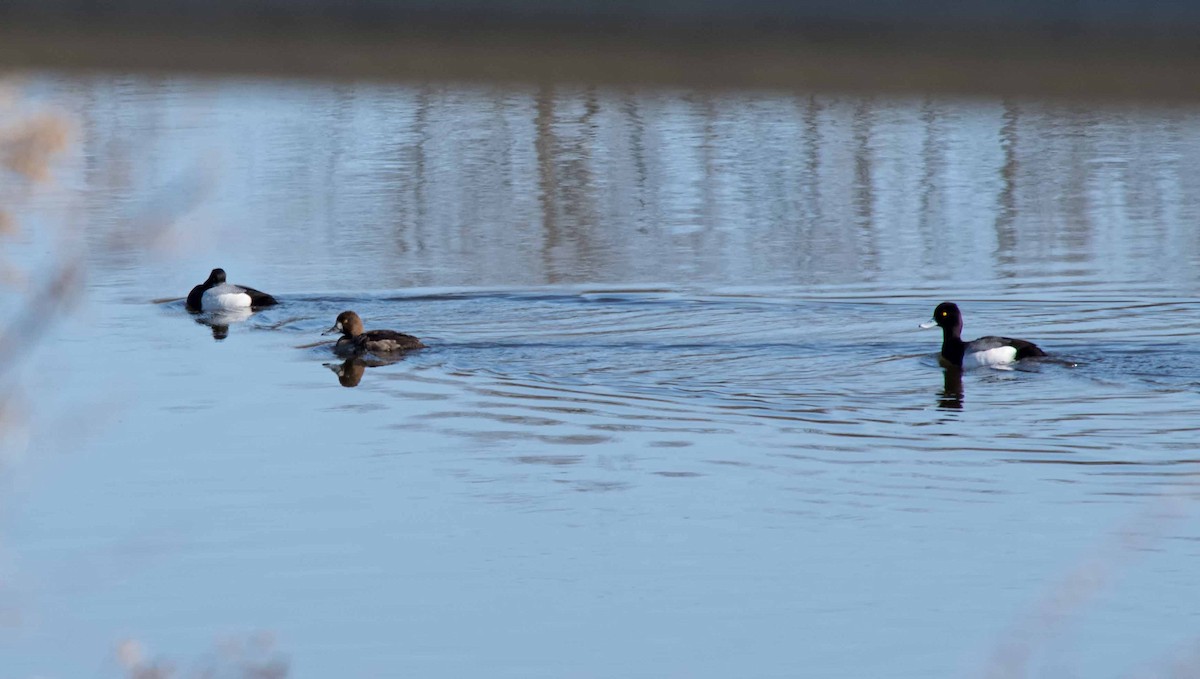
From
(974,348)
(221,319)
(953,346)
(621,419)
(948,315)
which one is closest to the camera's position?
(621,419)

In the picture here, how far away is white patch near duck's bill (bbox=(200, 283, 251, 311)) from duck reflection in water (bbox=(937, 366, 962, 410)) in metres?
5.76

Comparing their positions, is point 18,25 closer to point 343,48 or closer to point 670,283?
point 343,48

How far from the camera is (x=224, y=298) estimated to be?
606 inches

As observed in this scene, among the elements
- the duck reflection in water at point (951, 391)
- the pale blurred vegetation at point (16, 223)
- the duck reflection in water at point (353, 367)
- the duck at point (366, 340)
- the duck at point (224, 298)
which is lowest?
the duck reflection in water at point (951, 391)

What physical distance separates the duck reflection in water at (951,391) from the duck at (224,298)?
5721 millimetres

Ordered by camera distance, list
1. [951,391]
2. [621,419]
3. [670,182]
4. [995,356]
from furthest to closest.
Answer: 1. [670,182]
2. [995,356]
3. [951,391]
4. [621,419]

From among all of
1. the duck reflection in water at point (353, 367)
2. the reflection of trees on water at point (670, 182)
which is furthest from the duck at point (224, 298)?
the duck reflection in water at point (353, 367)

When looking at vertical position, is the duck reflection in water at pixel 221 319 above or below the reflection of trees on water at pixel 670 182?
below

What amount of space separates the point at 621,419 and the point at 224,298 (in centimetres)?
507

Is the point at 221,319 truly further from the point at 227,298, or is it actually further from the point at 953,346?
the point at 953,346

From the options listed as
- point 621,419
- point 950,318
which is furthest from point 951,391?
point 621,419

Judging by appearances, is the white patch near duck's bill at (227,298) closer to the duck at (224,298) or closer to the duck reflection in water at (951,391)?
the duck at (224,298)

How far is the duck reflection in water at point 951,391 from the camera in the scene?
484 inches

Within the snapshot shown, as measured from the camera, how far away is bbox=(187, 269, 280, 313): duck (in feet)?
50.3
